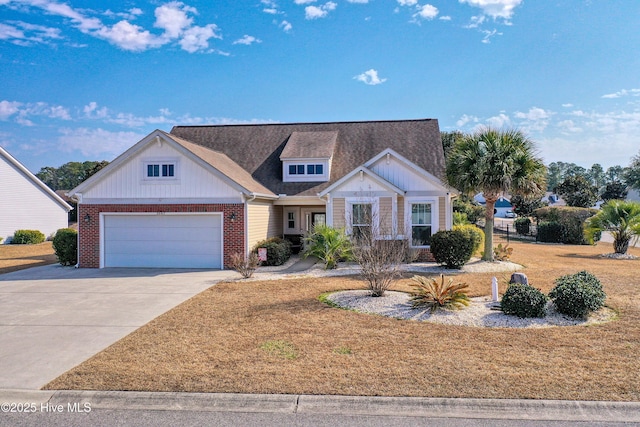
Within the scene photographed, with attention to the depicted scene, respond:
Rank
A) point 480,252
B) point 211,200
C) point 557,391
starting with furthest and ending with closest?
point 480,252 < point 211,200 < point 557,391

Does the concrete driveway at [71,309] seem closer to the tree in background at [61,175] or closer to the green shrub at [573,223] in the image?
the green shrub at [573,223]

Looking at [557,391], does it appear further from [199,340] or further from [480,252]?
[480,252]

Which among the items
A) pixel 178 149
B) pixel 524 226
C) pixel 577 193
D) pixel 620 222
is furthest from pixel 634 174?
pixel 178 149

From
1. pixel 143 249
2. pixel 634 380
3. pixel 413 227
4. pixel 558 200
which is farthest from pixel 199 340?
pixel 558 200

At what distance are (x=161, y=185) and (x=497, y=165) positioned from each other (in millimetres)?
12492

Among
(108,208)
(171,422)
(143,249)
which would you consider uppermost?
(108,208)

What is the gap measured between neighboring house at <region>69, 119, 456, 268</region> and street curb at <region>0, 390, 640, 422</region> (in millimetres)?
9367

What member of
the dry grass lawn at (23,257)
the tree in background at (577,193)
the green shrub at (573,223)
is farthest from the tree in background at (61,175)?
the green shrub at (573,223)

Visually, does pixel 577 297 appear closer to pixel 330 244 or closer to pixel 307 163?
pixel 330 244

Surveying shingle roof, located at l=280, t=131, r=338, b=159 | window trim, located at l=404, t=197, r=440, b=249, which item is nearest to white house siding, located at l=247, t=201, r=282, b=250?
shingle roof, located at l=280, t=131, r=338, b=159

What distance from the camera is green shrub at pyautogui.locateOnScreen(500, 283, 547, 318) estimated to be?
8.28m

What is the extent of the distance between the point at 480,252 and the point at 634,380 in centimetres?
1405

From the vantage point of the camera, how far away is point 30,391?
17.6 feet

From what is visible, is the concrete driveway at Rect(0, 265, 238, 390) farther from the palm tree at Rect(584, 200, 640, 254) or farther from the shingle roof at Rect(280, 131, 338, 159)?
the palm tree at Rect(584, 200, 640, 254)
